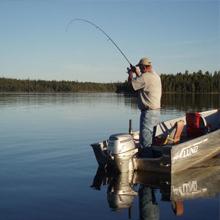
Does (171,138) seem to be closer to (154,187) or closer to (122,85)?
(154,187)

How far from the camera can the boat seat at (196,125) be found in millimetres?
10875

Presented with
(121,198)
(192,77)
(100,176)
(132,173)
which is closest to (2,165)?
(100,176)

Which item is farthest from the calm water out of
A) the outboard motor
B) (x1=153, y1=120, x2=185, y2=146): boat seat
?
(x1=153, y1=120, x2=185, y2=146): boat seat

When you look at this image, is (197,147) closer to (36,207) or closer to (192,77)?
(36,207)

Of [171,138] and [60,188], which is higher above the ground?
[171,138]

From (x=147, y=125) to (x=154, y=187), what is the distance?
67.5 inches

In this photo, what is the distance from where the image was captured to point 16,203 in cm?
692

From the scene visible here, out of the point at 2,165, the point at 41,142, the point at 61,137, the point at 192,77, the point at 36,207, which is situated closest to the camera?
the point at 36,207

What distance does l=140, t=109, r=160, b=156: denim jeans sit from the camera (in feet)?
31.0

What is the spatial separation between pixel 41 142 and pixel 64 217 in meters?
8.28

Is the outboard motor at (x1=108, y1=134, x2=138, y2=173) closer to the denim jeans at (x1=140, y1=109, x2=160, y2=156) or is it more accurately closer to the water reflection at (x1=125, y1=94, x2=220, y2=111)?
the denim jeans at (x1=140, y1=109, x2=160, y2=156)

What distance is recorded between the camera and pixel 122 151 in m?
8.91

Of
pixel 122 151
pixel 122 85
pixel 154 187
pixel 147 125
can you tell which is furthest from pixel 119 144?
pixel 122 85

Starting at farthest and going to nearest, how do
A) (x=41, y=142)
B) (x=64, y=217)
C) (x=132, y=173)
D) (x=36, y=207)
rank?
1. (x=41, y=142)
2. (x=132, y=173)
3. (x=36, y=207)
4. (x=64, y=217)
